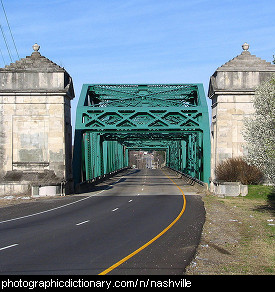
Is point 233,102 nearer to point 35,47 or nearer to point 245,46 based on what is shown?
point 245,46

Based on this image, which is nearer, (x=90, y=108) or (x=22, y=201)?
(x=22, y=201)

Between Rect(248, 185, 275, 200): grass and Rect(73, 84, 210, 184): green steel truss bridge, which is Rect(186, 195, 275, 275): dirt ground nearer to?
Rect(248, 185, 275, 200): grass

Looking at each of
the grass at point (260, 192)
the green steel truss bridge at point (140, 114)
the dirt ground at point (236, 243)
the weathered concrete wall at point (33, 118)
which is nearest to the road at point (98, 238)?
the dirt ground at point (236, 243)

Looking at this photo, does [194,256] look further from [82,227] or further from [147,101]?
[147,101]

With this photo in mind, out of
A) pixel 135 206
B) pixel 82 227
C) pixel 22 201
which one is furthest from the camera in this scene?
pixel 22 201

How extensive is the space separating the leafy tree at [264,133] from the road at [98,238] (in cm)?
340

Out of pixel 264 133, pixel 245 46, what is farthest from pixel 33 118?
pixel 264 133

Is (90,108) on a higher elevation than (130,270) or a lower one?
higher

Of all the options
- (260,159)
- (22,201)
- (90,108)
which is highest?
(90,108)

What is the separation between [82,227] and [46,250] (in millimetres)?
5205

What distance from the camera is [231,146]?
36.7 meters

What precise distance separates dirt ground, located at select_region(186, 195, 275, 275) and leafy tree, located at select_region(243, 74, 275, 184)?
2.22m

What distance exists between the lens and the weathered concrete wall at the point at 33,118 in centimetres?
3662

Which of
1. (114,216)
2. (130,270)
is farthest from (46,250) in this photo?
(114,216)
